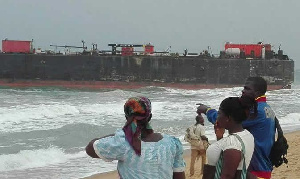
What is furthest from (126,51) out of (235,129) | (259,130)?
(235,129)

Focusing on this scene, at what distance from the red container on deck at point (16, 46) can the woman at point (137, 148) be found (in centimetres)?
3469

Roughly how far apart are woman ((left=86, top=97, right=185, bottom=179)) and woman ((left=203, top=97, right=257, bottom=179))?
0.24 m

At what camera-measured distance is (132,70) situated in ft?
112

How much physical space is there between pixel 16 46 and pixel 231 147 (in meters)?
35.3

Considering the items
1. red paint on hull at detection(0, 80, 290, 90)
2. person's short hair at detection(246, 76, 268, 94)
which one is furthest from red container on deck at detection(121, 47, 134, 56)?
person's short hair at detection(246, 76, 268, 94)

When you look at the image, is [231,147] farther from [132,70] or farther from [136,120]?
[132,70]

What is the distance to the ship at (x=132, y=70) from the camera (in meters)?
33.7

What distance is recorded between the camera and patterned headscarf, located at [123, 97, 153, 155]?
233 cm

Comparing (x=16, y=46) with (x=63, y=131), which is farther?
(x=16, y=46)

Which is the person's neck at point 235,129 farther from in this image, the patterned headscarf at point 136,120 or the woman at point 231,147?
the patterned headscarf at point 136,120

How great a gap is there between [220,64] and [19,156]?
2667cm

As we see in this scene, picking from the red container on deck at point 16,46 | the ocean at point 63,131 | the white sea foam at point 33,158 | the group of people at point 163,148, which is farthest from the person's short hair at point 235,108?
the red container on deck at point 16,46

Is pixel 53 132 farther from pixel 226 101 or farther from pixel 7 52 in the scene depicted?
pixel 7 52

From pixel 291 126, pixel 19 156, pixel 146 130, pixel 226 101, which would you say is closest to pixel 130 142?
pixel 146 130
